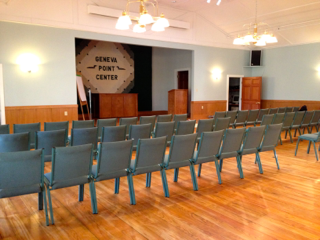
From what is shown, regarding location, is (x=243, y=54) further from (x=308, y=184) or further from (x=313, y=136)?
(x=308, y=184)

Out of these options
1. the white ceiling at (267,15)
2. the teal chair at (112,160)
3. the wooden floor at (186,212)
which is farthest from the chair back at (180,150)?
the white ceiling at (267,15)

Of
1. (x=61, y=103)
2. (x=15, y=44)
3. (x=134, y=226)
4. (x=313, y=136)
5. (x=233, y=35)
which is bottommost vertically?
(x=134, y=226)

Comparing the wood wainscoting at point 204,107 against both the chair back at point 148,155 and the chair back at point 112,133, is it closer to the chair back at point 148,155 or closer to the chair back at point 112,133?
the chair back at point 112,133

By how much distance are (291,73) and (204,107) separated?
4102mm

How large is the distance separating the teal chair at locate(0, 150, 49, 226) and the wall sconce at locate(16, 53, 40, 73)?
19.9 feet

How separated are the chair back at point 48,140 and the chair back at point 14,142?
177 millimetres

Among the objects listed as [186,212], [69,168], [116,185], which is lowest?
[186,212]

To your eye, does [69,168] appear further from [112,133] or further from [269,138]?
[269,138]

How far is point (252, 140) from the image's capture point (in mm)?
4625

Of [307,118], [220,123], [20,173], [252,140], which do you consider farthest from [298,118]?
[20,173]

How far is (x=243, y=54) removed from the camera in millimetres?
13344

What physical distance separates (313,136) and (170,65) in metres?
9.47

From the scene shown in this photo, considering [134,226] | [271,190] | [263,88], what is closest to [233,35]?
[263,88]

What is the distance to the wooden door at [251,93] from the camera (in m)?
12.9
